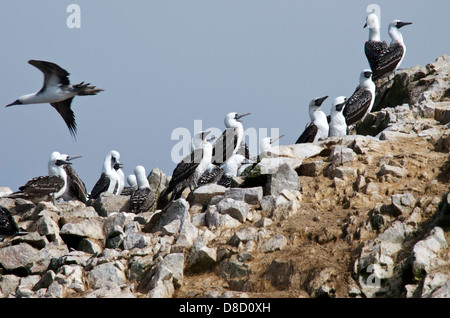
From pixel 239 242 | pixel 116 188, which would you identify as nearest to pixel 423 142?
pixel 239 242

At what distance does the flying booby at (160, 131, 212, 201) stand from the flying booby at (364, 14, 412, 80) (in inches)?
254

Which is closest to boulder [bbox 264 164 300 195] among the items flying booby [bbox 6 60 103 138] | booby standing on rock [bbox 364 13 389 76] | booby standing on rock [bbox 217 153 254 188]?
booby standing on rock [bbox 217 153 254 188]

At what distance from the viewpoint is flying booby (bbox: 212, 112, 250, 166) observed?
1609cm

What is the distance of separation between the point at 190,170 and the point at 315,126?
124 inches

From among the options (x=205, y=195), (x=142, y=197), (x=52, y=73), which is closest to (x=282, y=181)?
(x=205, y=195)

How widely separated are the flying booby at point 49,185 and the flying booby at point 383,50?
8.91m

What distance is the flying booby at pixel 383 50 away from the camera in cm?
1900

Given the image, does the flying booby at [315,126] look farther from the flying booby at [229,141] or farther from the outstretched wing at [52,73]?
the outstretched wing at [52,73]

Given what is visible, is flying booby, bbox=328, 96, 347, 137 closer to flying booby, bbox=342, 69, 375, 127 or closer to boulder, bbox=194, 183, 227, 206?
flying booby, bbox=342, 69, 375, 127

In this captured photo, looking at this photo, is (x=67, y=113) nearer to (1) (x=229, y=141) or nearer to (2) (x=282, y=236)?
(1) (x=229, y=141)

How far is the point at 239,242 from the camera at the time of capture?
31.5 ft

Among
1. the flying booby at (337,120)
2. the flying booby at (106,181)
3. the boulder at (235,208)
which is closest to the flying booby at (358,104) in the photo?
the flying booby at (337,120)

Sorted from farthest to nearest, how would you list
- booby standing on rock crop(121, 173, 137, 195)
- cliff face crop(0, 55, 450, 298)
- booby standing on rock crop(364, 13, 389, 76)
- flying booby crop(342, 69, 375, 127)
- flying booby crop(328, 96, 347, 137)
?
1. booby standing on rock crop(364, 13, 389, 76)
2. booby standing on rock crop(121, 173, 137, 195)
3. flying booby crop(342, 69, 375, 127)
4. flying booby crop(328, 96, 347, 137)
5. cliff face crop(0, 55, 450, 298)

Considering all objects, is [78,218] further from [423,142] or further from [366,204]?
[423,142]
